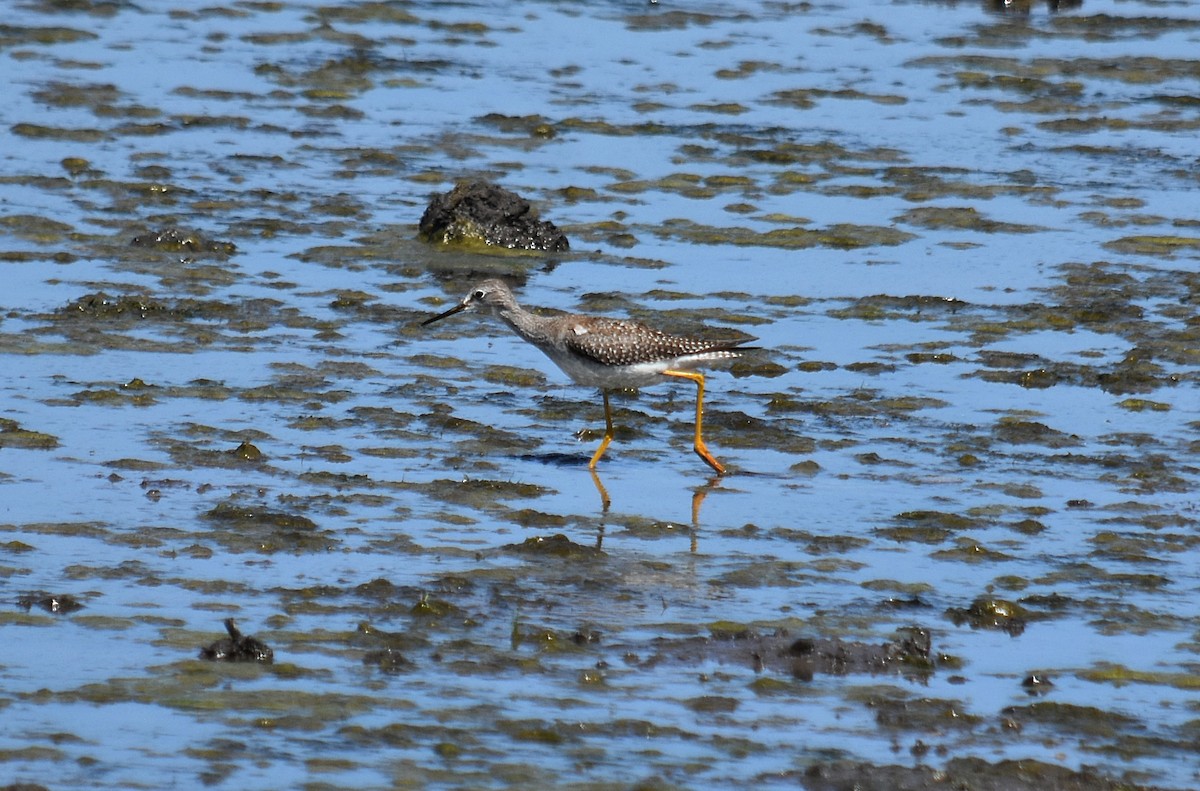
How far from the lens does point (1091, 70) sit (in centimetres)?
2345

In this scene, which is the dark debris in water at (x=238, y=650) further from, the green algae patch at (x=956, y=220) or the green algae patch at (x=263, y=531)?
the green algae patch at (x=956, y=220)

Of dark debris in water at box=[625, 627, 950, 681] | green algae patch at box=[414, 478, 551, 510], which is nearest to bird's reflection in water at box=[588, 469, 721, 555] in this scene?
green algae patch at box=[414, 478, 551, 510]

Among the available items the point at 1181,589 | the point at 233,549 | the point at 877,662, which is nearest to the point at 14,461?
the point at 233,549

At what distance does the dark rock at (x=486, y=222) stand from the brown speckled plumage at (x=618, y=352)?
12.9ft

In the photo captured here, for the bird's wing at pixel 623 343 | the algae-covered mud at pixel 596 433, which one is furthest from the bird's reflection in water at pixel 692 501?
the bird's wing at pixel 623 343

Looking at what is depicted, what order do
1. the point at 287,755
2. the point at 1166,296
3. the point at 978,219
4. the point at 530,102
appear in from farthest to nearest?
the point at 530,102, the point at 978,219, the point at 1166,296, the point at 287,755

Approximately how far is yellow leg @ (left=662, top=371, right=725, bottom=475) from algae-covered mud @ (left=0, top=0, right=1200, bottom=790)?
158 mm

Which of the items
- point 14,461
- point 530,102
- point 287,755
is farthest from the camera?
point 530,102

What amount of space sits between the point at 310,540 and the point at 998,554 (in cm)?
326

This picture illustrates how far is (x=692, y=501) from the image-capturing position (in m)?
10.9

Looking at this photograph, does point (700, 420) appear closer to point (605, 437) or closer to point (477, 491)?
point (605, 437)

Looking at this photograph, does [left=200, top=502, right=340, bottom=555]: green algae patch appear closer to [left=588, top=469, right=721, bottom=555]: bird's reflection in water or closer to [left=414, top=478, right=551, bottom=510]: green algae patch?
[left=414, top=478, right=551, bottom=510]: green algae patch

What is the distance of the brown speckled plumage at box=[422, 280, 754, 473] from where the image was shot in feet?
38.3

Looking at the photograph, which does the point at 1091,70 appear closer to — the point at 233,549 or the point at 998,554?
the point at 998,554
